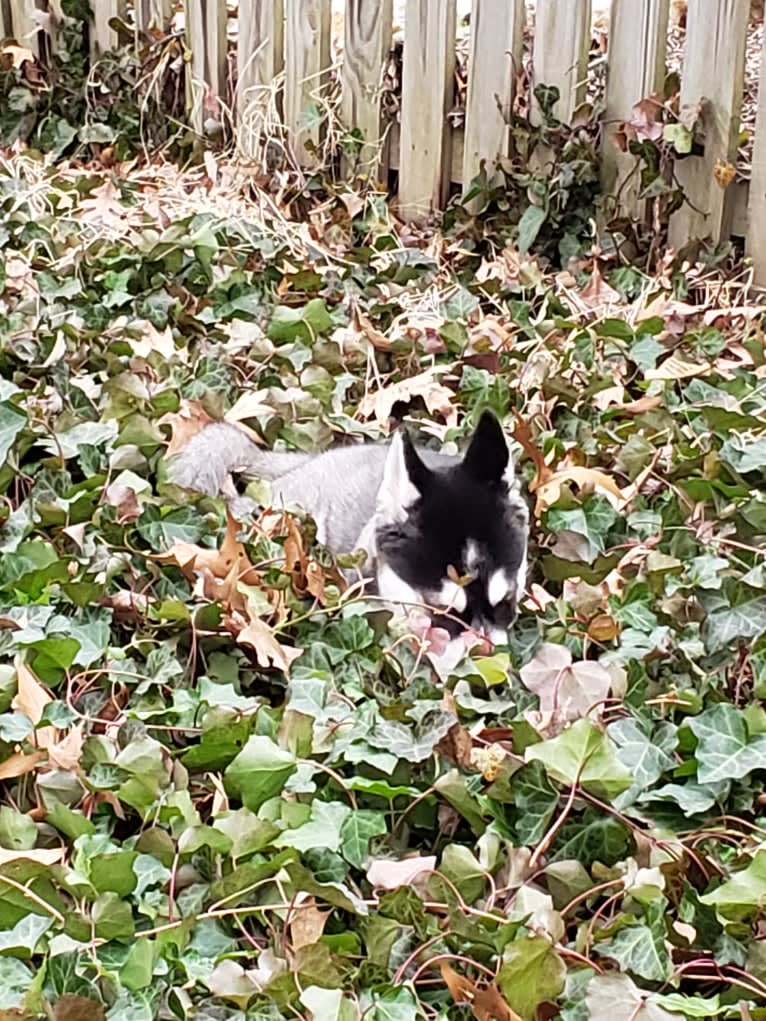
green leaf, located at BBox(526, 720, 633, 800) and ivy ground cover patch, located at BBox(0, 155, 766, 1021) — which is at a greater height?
green leaf, located at BBox(526, 720, 633, 800)

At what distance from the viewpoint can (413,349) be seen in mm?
4047

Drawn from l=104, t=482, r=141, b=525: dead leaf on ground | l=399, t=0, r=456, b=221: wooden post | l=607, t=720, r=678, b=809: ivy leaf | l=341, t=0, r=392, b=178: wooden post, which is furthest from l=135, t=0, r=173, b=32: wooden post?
l=607, t=720, r=678, b=809: ivy leaf

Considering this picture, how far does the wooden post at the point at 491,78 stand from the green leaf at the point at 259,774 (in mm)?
3292

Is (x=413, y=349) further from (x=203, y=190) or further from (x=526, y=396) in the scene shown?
(x=203, y=190)

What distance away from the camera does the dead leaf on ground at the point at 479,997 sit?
1.66 metres

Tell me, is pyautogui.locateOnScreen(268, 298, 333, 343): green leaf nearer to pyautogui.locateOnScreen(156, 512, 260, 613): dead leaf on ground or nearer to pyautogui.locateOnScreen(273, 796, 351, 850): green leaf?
pyautogui.locateOnScreen(156, 512, 260, 613): dead leaf on ground

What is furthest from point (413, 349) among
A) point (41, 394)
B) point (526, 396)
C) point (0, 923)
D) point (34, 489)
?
point (0, 923)

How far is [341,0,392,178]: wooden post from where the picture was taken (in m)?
5.18

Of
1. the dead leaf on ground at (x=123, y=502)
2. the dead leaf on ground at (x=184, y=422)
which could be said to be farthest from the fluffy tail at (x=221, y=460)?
the dead leaf on ground at (x=123, y=502)

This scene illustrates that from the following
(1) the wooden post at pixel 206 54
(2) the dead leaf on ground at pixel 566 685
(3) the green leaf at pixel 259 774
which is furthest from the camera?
(1) the wooden post at pixel 206 54

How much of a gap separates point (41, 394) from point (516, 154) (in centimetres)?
214

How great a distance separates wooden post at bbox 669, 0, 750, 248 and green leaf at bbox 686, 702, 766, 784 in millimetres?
2736

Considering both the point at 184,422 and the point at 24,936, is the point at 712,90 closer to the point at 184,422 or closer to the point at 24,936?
the point at 184,422

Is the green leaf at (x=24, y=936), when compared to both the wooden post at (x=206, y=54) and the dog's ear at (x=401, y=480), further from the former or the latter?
the wooden post at (x=206, y=54)
